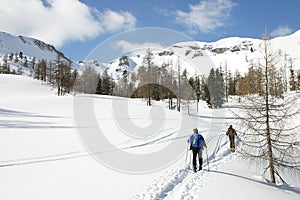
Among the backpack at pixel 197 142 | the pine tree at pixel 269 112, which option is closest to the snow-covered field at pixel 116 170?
the backpack at pixel 197 142

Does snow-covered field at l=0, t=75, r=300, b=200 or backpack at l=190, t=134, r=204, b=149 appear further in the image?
backpack at l=190, t=134, r=204, b=149

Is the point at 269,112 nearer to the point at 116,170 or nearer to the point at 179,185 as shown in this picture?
the point at 179,185

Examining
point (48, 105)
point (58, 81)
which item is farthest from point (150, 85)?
Answer: point (58, 81)

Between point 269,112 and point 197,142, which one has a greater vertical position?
point 269,112

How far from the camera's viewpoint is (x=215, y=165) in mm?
12477

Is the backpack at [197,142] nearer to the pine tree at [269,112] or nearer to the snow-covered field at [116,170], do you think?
the snow-covered field at [116,170]

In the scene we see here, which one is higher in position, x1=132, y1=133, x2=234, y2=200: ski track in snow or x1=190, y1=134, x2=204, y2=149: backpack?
x1=190, y1=134, x2=204, y2=149: backpack

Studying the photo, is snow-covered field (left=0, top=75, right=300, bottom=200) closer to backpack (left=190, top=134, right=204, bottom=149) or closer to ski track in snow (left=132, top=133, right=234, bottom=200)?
ski track in snow (left=132, top=133, right=234, bottom=200)

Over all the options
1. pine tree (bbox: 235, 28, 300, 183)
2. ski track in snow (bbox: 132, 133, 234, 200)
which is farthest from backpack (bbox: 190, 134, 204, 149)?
pine tree (bbox: 235, 28, 300, 183)

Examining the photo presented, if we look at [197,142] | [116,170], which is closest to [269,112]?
[197,142]

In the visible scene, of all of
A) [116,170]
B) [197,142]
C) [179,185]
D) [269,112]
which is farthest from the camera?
[269,112]

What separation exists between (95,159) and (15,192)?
457 cm

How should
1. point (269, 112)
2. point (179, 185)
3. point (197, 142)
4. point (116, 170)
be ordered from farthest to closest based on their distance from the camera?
point (269, 112) < point (197, 142) < point (116, 170) < point (179, 185)

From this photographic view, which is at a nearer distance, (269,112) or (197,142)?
(197,142)
